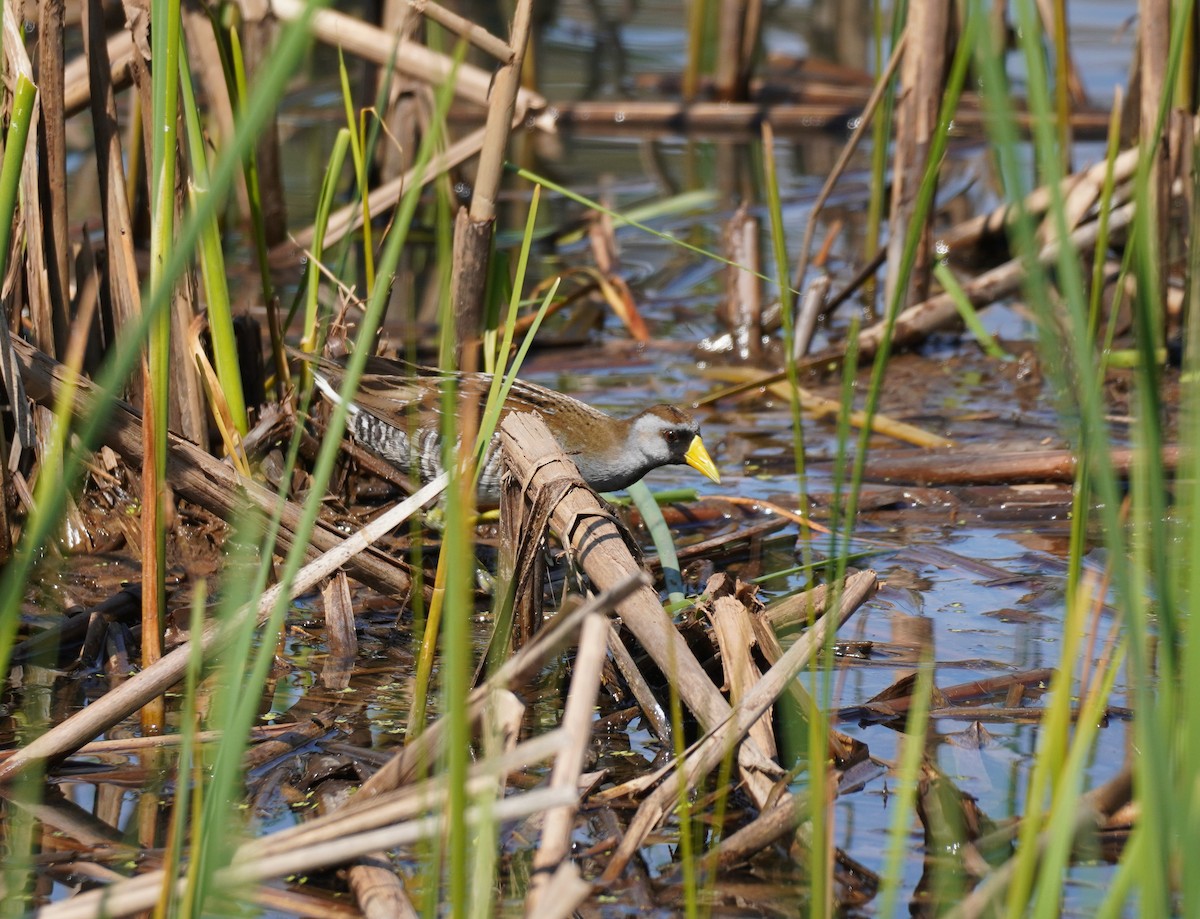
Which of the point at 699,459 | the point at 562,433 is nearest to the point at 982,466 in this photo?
A: the point at 699,459

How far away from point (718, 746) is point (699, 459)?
186 centimetres

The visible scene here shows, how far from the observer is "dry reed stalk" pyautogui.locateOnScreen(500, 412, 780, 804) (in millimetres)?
2338

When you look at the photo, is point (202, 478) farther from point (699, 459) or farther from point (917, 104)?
point (917, 104)

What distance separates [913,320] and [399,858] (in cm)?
359

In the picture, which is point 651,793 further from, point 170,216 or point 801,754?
point 170,216

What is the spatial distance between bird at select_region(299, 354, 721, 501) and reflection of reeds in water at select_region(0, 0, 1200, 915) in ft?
0.82

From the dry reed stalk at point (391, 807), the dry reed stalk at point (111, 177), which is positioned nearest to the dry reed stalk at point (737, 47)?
the dry reed stalk at point (111, 177)

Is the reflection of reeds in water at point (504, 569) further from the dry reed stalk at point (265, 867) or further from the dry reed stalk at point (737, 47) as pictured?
the dry reed stalk at point (737, 47)

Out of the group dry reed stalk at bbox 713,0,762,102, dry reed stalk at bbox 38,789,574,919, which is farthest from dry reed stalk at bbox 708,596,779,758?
dry reed stalk at bbox 713,0,762,102

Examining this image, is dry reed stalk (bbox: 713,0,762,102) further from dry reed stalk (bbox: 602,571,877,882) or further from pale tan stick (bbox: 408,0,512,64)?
dry reed stalk (bbox: 602,571,877,882)

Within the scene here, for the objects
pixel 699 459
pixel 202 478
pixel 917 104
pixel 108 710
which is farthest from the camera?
pixel 917 104

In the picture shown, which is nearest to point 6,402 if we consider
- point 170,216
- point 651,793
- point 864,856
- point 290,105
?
point 170,216

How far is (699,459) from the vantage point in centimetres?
406

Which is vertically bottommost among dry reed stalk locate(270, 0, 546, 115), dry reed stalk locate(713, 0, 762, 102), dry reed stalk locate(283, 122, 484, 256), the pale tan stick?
dry reed stalk locate(283, 122, 484, 256)
